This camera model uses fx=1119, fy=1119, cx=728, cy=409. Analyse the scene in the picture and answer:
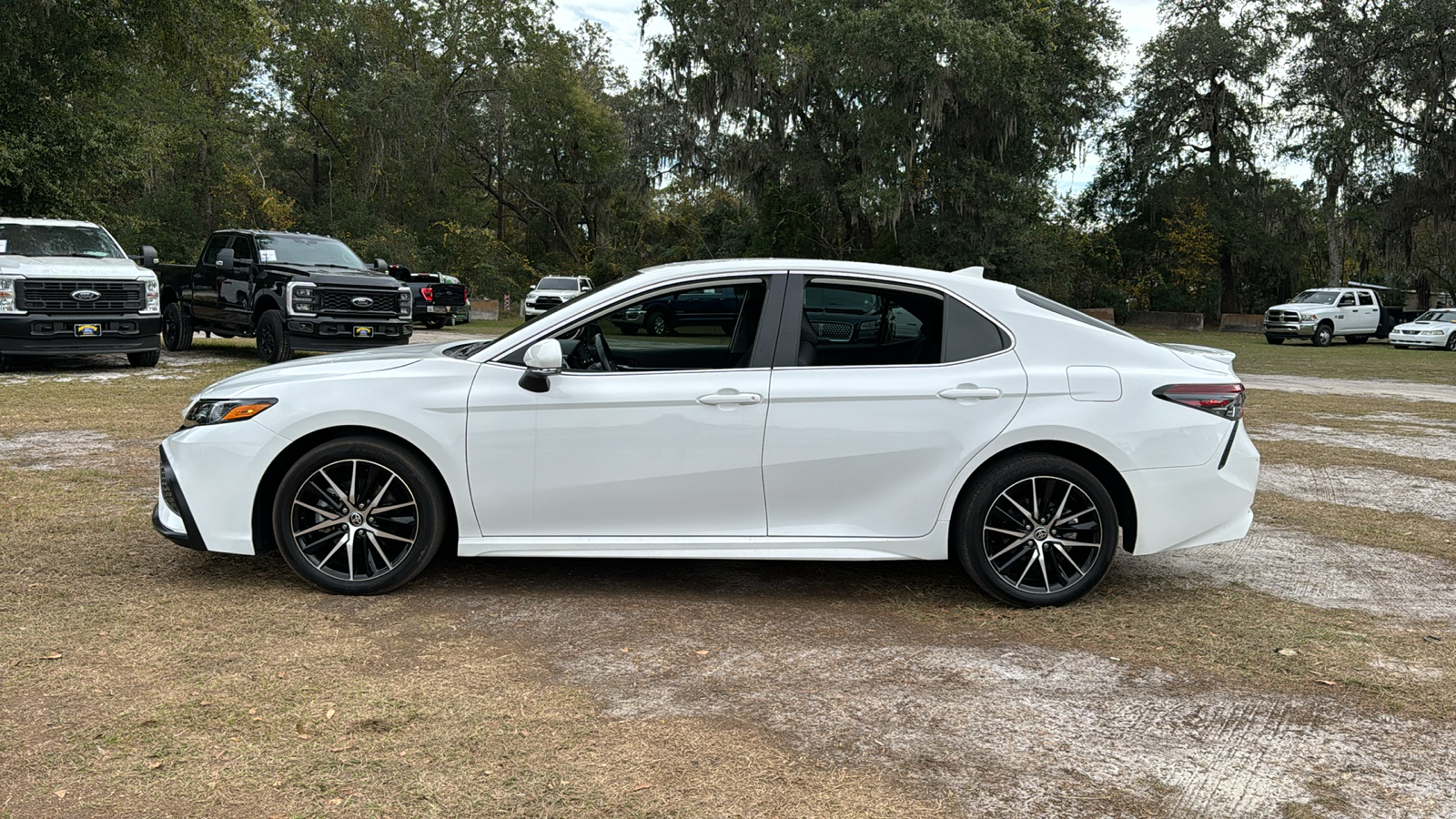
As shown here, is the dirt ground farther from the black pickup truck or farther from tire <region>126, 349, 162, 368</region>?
tire <region>126, 349, 162, 368</region>

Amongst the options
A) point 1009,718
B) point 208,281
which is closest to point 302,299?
point 208,281

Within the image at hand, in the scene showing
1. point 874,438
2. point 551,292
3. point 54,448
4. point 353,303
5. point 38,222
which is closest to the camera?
point 874,438

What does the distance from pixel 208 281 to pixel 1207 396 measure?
55.8 ft

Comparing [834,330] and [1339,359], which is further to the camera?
[1339,359]

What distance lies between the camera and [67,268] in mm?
14781

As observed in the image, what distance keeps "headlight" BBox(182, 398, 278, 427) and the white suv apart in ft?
104

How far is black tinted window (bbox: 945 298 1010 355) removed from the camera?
5180 millimetres

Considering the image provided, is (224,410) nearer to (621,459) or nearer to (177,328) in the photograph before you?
(621,459)

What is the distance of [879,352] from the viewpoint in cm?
532

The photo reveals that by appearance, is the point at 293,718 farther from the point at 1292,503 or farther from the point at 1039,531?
the point at 1292,503

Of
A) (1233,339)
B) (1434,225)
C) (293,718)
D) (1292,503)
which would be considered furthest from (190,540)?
(1434,225)

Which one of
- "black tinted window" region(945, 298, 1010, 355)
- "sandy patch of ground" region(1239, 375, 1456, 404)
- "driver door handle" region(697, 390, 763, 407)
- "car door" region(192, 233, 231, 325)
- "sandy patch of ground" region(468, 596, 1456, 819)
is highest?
"car door" region(192, 233, 231, 325)

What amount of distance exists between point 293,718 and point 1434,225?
153 feet

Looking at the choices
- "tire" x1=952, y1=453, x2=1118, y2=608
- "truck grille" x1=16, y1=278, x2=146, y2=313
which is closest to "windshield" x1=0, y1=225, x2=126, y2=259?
"truck grille" x1=16, y1=278, x2=146, y2=313
